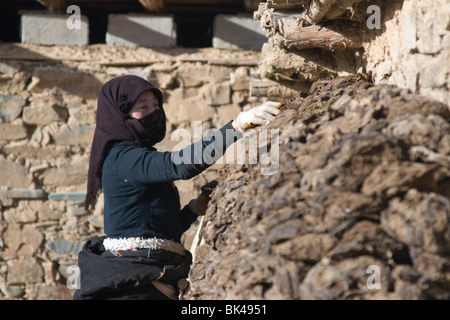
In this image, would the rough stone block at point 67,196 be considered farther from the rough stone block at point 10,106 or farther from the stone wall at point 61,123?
the rough stone block at point 10,106

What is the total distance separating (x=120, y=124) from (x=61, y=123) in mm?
1785

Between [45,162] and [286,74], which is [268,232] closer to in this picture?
[286,74]

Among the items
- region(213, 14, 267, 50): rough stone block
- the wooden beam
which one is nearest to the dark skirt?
the wooden beam

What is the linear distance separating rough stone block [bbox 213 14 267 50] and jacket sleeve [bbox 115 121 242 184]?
1.98 metres

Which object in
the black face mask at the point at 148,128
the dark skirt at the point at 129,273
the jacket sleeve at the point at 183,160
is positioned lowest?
the dark skirt at the point at 129,273

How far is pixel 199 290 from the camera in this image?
1.60 m

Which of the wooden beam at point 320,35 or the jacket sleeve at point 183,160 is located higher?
the wooden beam at point 320,35

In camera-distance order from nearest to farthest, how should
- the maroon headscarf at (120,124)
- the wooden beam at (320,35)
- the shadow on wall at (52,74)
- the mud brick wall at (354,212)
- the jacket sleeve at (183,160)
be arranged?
the mud brick wall at (354,212) → the jacket sleeve at (183,160) → the wooden beam at (320,35) → the maroon headscarf at (120,124) → the shadow on wall at (52,74)

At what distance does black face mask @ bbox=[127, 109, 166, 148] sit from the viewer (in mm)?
2137

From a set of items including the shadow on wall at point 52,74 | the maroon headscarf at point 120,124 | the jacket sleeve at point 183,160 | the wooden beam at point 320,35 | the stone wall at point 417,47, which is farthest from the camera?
the shadow on wall at point 52,74

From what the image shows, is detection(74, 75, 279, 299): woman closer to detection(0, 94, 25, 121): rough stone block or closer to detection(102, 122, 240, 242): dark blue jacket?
detection(102, 122, 240, 242): dark blue jacket

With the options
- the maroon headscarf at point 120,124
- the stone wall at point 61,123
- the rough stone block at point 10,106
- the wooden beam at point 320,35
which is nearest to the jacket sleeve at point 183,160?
the maroon headscarf at point 120,124

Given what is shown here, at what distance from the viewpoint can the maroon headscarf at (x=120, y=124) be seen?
6.95ft

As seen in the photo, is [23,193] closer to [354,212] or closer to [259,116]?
[259,116]
